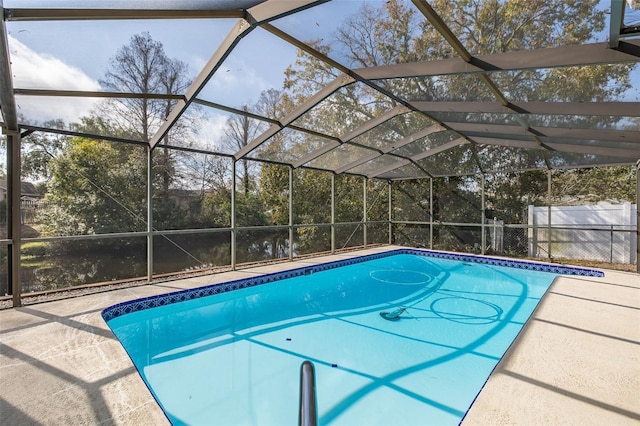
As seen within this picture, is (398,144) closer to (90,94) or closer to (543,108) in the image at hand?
(543,108)

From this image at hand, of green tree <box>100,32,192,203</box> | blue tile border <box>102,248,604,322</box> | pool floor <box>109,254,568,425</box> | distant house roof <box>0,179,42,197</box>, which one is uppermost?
green tree <box>100,32,192,203</box>

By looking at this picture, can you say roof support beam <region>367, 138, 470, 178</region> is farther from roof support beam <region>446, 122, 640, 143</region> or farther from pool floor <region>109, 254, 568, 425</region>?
pool floor <region>109, 254, 568, 425</region>

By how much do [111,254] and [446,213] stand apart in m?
11.1

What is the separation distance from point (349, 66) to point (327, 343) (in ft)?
11.3

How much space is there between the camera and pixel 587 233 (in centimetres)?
830

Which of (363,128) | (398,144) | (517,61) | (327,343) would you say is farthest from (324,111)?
(327,343)

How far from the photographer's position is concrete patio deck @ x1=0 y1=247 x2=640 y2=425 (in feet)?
6.89

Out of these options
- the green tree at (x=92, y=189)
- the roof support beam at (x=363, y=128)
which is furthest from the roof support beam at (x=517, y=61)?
the green tree at (x=92, y=189)

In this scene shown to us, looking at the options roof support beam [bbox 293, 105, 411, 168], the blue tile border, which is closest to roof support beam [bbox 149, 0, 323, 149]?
the blue tile border

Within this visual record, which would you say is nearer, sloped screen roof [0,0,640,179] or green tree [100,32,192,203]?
sloped screen roof [0,0,640,179]

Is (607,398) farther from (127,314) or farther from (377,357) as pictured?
(127,314)

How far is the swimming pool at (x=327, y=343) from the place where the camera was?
109 inches

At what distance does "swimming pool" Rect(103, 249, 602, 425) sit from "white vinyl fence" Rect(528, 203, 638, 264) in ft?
6.08

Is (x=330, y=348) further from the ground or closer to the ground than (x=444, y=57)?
closer to the ground
